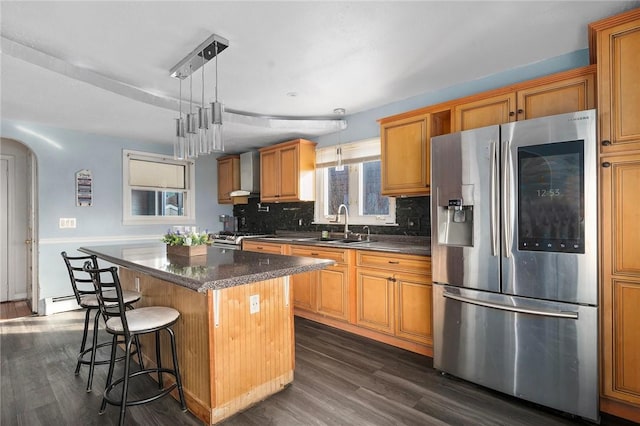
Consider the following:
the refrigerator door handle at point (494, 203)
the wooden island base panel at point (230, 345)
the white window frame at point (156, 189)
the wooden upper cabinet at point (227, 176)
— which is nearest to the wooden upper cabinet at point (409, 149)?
the refrigerator door handle at point (494, 203)

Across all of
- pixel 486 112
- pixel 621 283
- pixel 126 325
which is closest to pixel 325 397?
pixel 126 325

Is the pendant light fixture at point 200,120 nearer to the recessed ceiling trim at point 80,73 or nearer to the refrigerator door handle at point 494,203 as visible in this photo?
the recessed ceiling trim at point 80,73

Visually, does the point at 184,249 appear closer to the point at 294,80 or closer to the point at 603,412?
the point at 294,80

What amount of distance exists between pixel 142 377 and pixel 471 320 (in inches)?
97.6

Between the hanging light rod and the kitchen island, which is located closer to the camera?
the kitchen island

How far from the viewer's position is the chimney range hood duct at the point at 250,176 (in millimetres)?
5250

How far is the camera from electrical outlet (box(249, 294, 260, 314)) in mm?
2076

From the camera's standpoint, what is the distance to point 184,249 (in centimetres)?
253

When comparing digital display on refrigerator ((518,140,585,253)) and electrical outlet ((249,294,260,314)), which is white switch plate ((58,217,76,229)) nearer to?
electrical outlet ((249,294,260,314))

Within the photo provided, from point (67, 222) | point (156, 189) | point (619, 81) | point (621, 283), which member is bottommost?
point (621, 283)

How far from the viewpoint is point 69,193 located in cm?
425

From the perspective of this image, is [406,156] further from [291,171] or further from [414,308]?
[291,171]

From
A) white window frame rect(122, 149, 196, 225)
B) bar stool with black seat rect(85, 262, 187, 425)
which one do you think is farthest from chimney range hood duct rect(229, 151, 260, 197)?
bar stool with black seat rect(85, 262, 187, 425)

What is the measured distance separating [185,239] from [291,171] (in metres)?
2.25
